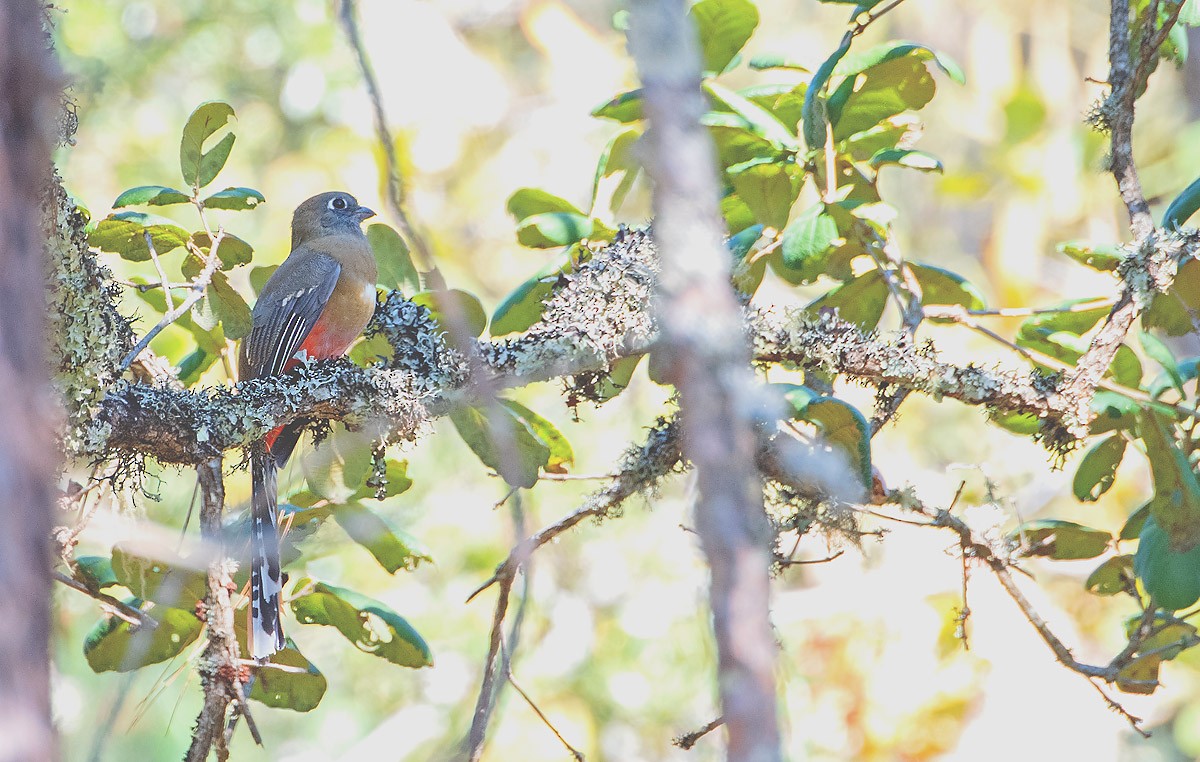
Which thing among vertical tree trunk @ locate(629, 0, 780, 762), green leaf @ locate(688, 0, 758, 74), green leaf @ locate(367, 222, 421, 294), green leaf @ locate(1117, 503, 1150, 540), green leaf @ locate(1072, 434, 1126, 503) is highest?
green leaf @ locate(688, 0, 758, 74)

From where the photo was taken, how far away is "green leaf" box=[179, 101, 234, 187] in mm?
2529

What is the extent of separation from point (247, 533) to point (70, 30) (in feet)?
18.0

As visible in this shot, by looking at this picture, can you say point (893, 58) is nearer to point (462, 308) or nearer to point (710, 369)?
point (462, 308)

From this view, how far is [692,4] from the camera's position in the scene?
2.71m

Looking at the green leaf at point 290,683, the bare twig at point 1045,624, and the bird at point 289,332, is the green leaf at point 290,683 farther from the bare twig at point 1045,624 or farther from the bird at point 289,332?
the bare twig at point 1045,624

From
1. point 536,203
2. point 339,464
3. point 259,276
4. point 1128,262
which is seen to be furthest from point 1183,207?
point 259,276

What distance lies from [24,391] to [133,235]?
1.37m

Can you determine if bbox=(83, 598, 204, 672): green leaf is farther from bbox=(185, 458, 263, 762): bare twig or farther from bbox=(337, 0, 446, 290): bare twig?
bbox=(337, 0, 446, 290): bare twig

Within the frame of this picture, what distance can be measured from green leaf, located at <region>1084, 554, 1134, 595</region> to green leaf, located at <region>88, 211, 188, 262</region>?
2333 millimetres

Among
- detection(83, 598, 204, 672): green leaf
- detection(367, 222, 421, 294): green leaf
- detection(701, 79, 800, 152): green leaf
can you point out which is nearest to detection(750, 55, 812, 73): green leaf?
detection(701, 79, 800, 152): green leaf

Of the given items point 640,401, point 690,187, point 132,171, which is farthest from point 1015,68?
point 690,187

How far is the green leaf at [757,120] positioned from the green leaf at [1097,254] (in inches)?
27.0

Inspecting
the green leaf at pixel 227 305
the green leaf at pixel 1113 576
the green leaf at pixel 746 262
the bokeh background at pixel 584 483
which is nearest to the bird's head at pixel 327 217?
the bokeh background at pixel 584 483

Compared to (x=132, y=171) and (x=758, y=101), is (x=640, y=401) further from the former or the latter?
(x=758, y=101)
